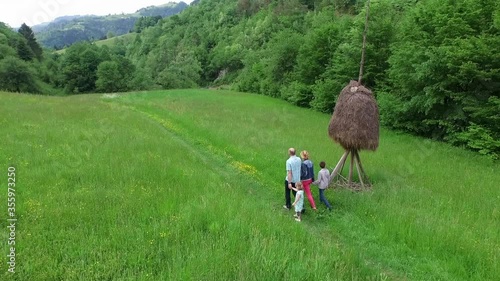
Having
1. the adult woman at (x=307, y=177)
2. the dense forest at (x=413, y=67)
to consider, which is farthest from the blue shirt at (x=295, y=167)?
the dense forest at (x=413, y=67)

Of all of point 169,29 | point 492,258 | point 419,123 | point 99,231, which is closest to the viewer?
point 99,231

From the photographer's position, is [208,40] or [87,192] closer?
[87,192]

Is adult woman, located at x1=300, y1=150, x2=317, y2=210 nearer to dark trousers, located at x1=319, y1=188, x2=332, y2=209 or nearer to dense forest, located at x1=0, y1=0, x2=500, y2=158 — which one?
dark trousers, located at x1=319, y1=188, x2=332, y2=209

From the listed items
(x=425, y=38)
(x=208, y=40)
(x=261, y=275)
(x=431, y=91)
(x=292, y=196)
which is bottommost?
(x=292, y=196)

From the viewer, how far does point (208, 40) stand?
448ft

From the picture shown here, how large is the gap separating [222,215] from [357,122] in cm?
707

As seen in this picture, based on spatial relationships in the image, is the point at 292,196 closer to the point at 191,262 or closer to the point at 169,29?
the point at 191,262

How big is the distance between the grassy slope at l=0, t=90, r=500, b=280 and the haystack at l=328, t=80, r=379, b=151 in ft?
Answer: 6.38

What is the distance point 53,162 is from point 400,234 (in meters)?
11.2

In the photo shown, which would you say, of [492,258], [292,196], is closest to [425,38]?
[292,196]

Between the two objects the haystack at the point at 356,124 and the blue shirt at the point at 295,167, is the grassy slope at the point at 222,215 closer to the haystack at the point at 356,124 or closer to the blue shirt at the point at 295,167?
the blue shirt at the point at 295,167

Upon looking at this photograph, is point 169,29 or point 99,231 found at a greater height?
point 169,29

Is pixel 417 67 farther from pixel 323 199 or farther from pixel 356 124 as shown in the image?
pixel 323 199

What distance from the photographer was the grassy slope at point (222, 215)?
6.16m
